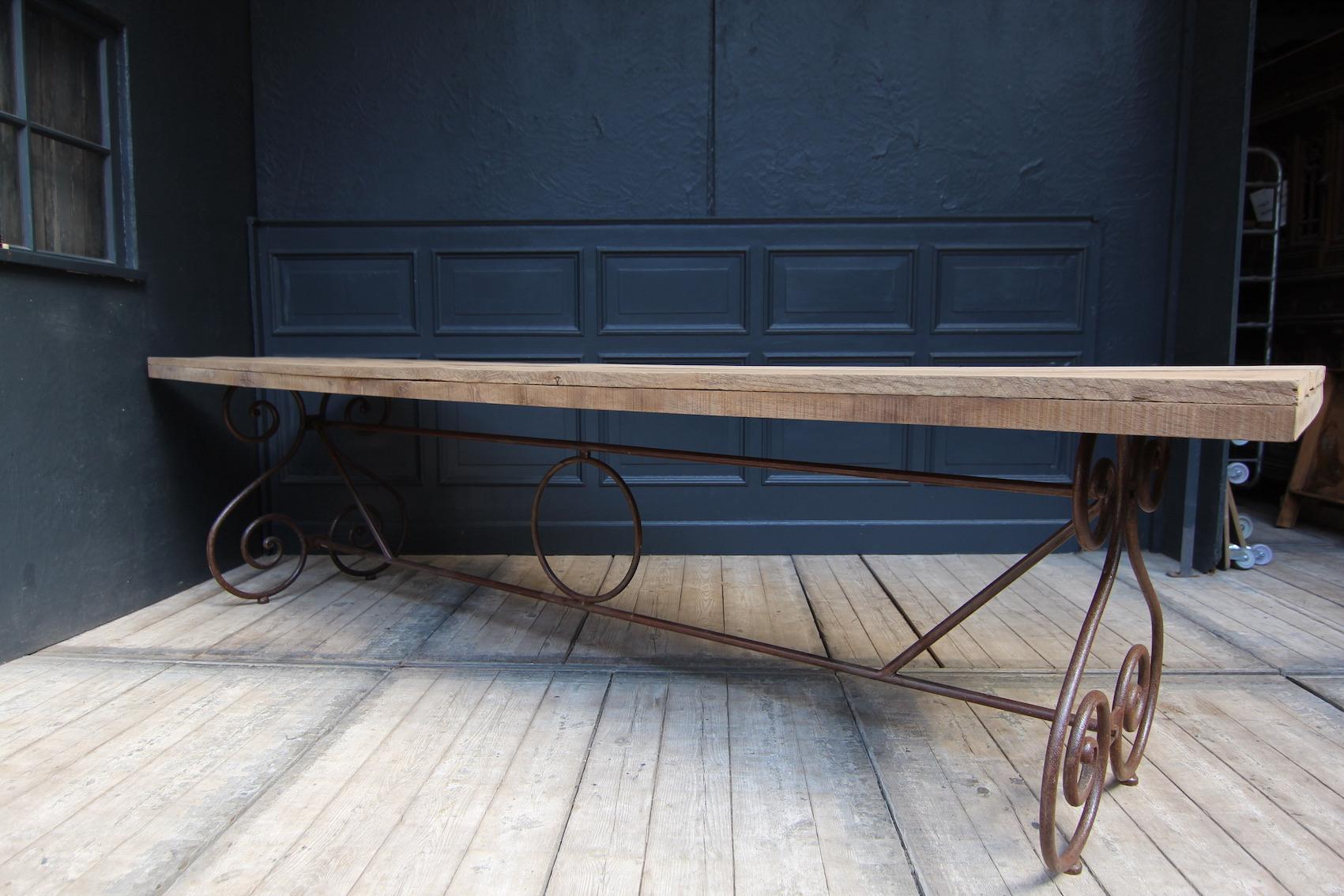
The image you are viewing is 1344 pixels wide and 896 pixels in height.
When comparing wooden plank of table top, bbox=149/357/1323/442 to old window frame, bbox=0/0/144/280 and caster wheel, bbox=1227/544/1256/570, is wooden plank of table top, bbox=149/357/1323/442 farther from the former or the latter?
caster wheel, bbox=1227/544/1256/570

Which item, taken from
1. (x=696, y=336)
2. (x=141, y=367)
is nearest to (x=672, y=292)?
(x=696, y=336)

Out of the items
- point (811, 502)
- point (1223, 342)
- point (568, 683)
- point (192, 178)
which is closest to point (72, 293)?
point (192, 178)

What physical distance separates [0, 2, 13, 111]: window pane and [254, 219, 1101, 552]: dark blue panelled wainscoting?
1058 millimetres

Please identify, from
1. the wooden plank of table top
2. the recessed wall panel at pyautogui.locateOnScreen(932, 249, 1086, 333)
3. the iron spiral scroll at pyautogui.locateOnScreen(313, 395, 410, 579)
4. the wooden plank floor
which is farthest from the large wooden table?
the recessed wall panel at pyautogui.locateOnScreen(932, 249, 1086, 333)

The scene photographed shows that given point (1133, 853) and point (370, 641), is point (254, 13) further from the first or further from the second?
point (1133, 853)

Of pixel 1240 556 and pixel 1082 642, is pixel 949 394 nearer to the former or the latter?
pixel 1082 642

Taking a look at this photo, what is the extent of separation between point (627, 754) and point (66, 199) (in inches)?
85.7

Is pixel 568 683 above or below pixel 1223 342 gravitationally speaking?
below

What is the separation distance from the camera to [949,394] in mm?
1233

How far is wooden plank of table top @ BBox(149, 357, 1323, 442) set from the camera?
1.05 m

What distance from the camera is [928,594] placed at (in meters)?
2.82

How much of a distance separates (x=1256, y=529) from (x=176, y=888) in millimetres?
4268

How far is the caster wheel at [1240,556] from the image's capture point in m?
3.18

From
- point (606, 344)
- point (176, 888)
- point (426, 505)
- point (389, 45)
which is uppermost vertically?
point (389, 45)
